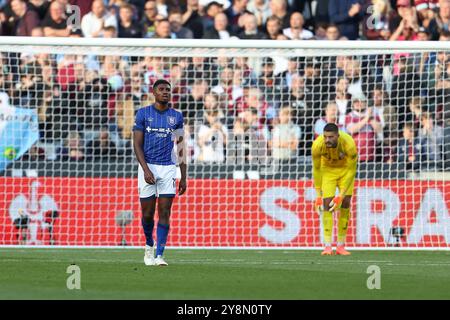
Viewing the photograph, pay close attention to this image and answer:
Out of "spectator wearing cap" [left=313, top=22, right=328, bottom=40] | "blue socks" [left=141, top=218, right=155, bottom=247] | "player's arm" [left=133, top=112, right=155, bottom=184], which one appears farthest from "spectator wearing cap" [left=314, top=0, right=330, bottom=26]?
"blue socks" [left=141, top=218, right=155, bottom=247]

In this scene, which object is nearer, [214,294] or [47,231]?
[214,294]

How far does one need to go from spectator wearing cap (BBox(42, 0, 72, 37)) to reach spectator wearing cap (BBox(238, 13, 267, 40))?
3.50 meters

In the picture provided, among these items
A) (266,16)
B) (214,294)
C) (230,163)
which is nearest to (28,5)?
(266,16)

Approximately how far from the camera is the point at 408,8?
22.4 m

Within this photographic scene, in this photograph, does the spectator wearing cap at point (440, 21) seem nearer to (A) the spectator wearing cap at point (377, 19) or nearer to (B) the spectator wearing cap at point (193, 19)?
(A) the spectator wearing cap at point (377, 19)

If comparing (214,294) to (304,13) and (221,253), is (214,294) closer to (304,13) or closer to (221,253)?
(221,253)

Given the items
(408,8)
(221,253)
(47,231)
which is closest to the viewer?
(221,253)

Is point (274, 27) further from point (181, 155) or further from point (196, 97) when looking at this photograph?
point (181, 155)

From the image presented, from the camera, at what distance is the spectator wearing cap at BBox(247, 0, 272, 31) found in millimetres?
22844

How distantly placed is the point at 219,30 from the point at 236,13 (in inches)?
22.6

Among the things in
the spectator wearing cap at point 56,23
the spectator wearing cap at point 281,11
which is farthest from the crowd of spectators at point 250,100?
the spectator wearing cap at point 56,23

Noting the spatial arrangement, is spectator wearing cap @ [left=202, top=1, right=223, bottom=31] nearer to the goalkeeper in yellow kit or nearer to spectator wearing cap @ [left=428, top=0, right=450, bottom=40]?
spectator wearing cap @ [left=428, top=0, right=450, bottom=40]

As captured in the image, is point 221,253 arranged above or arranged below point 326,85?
below

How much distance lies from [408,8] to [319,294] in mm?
13425
